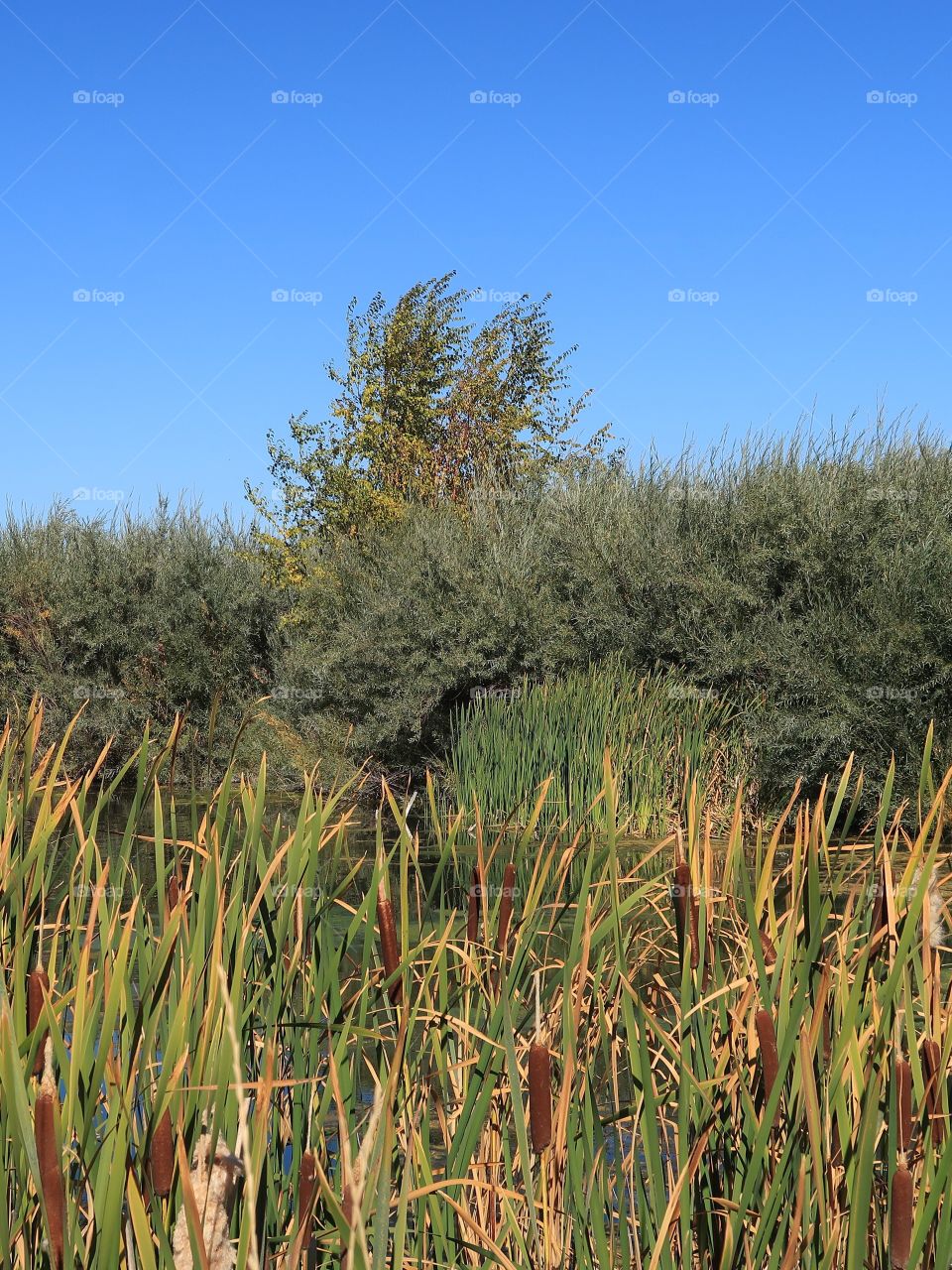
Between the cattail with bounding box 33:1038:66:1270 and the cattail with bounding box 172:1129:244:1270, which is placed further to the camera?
the cattail with bounding box 172:1129:244:1270

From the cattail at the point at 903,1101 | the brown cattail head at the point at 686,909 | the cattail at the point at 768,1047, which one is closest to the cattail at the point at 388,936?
the brown cattail head at the point at 686,909

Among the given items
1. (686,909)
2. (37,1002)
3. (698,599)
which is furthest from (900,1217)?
(698,599)

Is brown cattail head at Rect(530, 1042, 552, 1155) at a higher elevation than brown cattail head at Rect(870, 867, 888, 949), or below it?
below

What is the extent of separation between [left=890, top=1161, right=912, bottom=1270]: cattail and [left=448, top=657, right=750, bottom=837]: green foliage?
7.90 m

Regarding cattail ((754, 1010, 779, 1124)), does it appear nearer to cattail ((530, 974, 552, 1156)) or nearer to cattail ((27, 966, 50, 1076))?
cattail ((530, 974, 552, 1156))

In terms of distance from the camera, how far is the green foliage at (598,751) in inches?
404

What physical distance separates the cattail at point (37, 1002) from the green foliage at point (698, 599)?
9.44 m

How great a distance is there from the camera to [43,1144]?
63.1 inches

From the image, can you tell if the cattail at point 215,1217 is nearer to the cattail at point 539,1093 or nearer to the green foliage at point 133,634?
the cattail at point 539,1093

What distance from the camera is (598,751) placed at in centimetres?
1025

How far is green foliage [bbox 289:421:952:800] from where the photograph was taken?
11094 millimetres

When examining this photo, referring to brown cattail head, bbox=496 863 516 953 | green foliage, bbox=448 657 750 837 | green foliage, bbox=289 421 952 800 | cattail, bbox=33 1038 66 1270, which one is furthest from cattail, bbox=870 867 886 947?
green foliage, bbox=289 421 952 800

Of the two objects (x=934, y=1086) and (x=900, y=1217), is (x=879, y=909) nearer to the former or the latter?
(x=934, y=1086)

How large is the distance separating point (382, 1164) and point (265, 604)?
55.2 feet
